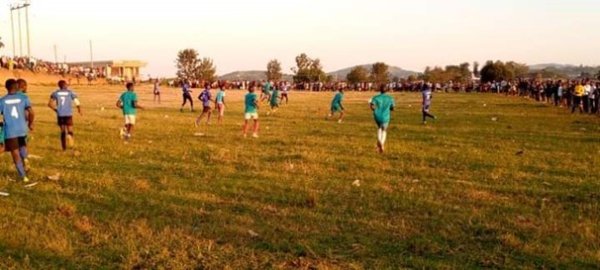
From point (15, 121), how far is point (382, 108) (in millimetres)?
8535

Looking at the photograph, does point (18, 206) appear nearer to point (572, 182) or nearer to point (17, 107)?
point (17, 107)

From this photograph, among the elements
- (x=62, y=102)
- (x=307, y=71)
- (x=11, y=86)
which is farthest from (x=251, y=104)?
(x=307, y=71)

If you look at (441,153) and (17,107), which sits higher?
(17,107)

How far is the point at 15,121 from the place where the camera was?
35.6 feet

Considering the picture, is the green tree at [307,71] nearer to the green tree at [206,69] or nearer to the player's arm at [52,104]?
the green tree at [206,69]

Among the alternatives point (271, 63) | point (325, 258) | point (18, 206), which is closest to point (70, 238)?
point (18, 206)

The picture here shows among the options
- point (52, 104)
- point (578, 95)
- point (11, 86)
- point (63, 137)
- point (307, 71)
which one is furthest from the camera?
point (307, 71)

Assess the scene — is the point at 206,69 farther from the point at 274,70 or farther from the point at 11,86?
the point at 11,86

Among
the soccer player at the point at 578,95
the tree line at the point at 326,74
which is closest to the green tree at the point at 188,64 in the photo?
the tree line at the point at 326,74

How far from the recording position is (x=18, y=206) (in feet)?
29.4

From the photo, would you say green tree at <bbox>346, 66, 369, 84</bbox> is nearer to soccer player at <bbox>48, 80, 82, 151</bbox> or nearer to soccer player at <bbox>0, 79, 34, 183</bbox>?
soccer player at <bbox>48, 80, 82, 151</bbox>

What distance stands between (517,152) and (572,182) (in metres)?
4.29

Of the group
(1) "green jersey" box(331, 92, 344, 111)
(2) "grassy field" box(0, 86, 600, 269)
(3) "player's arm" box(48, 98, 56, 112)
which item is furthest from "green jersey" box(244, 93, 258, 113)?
(1) "green jersey" box(331, 92, 344, 111)

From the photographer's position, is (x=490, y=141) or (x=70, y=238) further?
(x=490, y=141)
